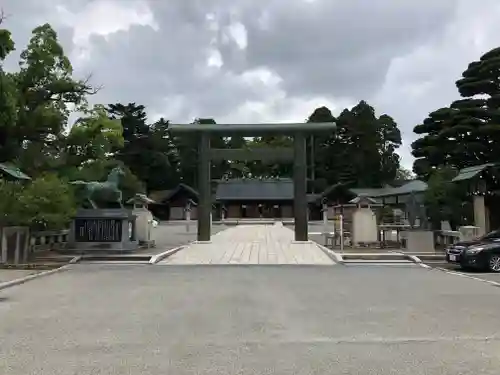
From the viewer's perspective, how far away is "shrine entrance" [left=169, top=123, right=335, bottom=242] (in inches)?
1182

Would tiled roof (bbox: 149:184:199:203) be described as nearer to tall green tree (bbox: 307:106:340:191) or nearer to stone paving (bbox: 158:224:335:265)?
tall green tree (bbox: 307:106:340:191)

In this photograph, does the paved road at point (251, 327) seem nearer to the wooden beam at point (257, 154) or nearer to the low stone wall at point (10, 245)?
the low stone wall at point (10, 245)

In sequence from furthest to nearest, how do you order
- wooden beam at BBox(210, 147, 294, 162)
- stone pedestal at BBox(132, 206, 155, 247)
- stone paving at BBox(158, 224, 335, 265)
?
wooden beam at BBox(210, 147, 294, 162) → stone pedestal at BBox(132, 206, 155, 247) → stone paving at BBox(158, 224, 335, 265)

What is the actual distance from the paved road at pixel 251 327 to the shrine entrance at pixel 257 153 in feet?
49.9

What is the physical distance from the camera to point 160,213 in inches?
3012

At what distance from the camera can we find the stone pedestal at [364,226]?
27.0 m

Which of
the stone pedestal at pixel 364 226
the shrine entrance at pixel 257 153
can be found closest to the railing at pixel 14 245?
the shrine entrance at pixel 257 153

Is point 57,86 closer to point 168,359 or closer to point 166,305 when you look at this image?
point 166,305

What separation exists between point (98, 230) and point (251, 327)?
59.2 ft

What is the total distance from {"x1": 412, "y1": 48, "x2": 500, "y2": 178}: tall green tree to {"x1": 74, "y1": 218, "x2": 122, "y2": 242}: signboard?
611 inches

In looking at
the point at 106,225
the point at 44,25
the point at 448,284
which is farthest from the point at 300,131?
the point at 448,284

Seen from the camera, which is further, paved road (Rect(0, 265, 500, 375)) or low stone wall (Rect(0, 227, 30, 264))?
low stone wall (Rect(0, 227, 30, 264))

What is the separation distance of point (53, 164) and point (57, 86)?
3.41 meters

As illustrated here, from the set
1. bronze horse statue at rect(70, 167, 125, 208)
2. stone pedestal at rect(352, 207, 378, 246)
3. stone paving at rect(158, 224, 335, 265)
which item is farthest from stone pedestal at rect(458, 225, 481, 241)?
bronze horse statue at rect(70, 167, 125, 208)
